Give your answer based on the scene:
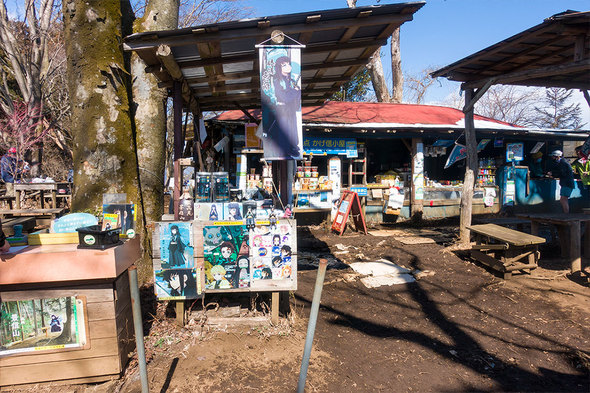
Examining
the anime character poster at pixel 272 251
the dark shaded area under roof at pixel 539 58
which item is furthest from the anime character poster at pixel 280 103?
the dark shaded area under roof at pixel 539 58

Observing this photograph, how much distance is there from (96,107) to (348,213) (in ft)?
20.9

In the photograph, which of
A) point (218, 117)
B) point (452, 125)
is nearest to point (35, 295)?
point (218, 117)

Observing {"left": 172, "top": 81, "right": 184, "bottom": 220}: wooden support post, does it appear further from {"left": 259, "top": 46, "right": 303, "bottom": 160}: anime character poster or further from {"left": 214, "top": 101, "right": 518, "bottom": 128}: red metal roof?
{"left": 214, "top": 101, "right": 518, "bottom": 128}: red metal roof

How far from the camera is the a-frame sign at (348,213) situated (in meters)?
8.98

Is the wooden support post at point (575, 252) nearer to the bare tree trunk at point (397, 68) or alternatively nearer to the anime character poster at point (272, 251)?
the anime character poster at point (272, 251)

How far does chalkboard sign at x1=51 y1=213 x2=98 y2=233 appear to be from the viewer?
10.1 feet

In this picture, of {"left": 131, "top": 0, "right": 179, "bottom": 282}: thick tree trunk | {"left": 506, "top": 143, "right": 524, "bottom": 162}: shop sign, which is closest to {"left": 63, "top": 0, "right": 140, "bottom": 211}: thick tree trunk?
{"left": 131, "top": 0, "right": 179, "bottom": 282}: thick tree trunk

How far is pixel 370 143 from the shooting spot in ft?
42.7

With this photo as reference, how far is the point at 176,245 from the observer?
361cm

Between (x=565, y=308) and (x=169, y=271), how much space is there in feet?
17.1

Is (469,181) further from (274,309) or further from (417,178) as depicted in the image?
(274,309)

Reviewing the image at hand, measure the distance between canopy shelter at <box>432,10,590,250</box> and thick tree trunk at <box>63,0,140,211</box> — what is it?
6.33 metres

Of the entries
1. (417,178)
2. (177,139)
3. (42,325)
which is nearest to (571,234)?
(417,178)

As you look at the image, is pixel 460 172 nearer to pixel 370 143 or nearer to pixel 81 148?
pixel 370 143
